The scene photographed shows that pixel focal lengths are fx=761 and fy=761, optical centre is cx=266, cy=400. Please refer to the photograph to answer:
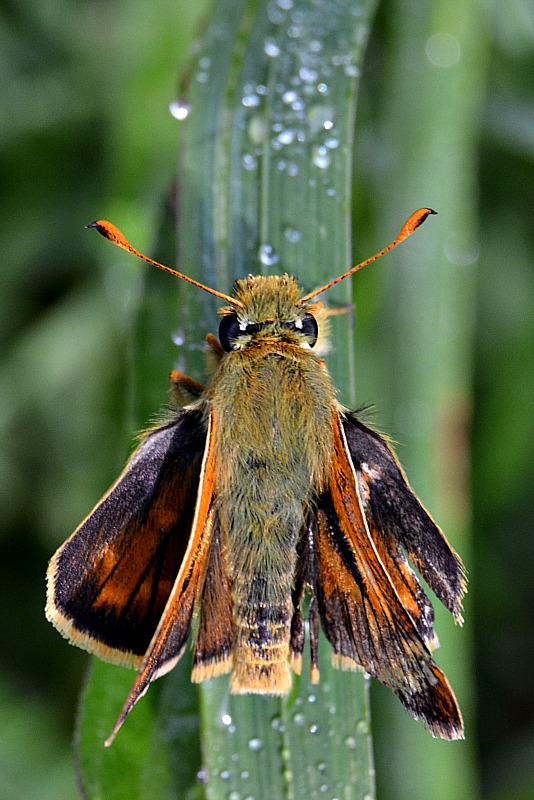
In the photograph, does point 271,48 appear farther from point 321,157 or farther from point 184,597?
point 184,597

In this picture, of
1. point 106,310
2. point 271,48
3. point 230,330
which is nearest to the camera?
point 230,330

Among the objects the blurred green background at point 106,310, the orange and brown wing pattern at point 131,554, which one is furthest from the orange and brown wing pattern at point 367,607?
the blurred green background at point 106,310

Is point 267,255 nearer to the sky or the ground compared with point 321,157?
nearer to the ground

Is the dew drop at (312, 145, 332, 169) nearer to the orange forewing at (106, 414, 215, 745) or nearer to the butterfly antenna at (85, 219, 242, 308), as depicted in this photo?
the butterfly antenna at (85, 219, 242, 308)

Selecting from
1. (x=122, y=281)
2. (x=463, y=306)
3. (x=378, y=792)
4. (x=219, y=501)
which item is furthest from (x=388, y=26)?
(x=378, y=792)

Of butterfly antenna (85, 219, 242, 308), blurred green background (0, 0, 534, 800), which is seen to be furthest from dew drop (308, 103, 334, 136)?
blurred green background (0, 0, 534, 800)

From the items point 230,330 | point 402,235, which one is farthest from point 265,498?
point 402,235

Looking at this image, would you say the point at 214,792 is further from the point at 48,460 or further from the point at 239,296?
the point at 48,460

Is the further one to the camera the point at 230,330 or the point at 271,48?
the point at 271,48
